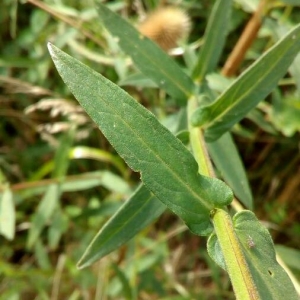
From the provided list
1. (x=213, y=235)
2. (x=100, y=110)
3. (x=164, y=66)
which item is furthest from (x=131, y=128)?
(x=164, y=66)

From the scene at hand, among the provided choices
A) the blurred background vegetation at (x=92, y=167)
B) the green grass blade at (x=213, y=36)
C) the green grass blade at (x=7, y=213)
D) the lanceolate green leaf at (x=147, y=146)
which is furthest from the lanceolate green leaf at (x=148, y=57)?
the green grass blade at (x=7, y=213)

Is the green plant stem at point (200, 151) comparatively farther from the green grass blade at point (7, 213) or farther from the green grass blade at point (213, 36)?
the green grass blade at point (7, 213)

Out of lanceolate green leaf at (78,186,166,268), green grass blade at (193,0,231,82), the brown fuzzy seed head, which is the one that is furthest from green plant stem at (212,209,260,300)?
the brown fuzzy seed head

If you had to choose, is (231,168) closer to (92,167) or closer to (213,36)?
(213,36)

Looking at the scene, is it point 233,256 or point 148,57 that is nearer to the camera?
point 233,256

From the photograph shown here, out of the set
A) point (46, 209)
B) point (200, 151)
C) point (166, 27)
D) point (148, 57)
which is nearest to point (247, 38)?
point (166, 27)

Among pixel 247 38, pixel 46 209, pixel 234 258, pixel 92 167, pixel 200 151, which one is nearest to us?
pixel 234 258
